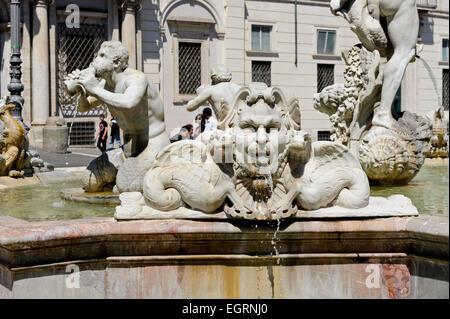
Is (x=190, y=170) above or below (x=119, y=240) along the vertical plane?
above

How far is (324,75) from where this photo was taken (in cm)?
2505

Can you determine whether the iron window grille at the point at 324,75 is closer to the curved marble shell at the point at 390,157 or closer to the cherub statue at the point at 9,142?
the cherub statue at the point at 9,142

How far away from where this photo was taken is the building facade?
1867 cm

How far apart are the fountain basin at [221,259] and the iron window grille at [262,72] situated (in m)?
20.3

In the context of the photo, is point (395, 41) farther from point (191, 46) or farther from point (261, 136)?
point (191, 46)

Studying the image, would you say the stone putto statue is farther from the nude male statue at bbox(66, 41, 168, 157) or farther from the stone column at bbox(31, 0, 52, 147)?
the stone column at bbox(31, 0, 52, 147)

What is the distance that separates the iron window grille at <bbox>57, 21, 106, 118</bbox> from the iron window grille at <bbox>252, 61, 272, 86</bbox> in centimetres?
586

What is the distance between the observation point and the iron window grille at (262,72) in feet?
77.5

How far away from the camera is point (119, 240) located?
3.40 metres

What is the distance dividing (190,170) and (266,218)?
1.63 ft

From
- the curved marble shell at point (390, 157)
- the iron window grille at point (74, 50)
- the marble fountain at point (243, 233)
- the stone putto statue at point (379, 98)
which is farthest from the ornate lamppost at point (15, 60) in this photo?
the iron window grille at point (74, 50)

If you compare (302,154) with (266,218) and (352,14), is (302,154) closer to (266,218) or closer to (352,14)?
(266,218)

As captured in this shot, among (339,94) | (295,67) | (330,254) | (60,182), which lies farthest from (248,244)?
(295,67)

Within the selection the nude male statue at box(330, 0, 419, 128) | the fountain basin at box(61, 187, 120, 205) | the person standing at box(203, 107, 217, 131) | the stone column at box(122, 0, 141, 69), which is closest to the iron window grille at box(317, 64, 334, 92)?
the stone column at box(122, 0, 141, 69)
